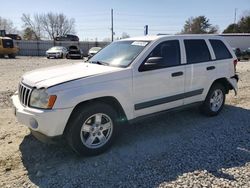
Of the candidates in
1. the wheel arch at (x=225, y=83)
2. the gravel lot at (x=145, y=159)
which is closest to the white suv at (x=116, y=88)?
the wheel arch at (x=225, y=83)

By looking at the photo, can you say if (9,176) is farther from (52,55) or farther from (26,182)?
(52,55)

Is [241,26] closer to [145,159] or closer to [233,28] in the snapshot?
[233,28]

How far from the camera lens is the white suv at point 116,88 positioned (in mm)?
3574

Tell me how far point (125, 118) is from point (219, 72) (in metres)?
2.69

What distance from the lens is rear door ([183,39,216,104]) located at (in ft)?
16.7

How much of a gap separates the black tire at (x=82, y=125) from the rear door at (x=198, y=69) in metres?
1.82

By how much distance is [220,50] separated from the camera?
583 centimetres

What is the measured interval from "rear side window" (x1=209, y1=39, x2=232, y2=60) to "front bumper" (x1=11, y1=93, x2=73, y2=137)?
3635 mm

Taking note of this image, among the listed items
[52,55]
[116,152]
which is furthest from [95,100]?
[52,55]

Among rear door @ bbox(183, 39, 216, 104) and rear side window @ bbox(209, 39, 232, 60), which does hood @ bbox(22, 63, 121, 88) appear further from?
rear side window @ bbox(209, 39, 232, 60)

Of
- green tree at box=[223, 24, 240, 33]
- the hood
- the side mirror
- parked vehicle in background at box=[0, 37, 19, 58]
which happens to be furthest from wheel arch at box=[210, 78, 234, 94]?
green tree at box=[223, 24, 240, 33]

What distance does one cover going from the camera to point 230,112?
6227 mm

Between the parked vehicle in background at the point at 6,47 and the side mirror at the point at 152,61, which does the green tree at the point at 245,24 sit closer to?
the parked vehicle in background at the point at 6,47

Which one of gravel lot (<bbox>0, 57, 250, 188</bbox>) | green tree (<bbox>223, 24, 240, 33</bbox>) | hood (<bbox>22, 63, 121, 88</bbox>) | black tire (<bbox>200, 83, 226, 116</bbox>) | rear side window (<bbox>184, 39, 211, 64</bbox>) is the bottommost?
gravel lot (<bbox>0, 57, 250, 188</bbox>)
